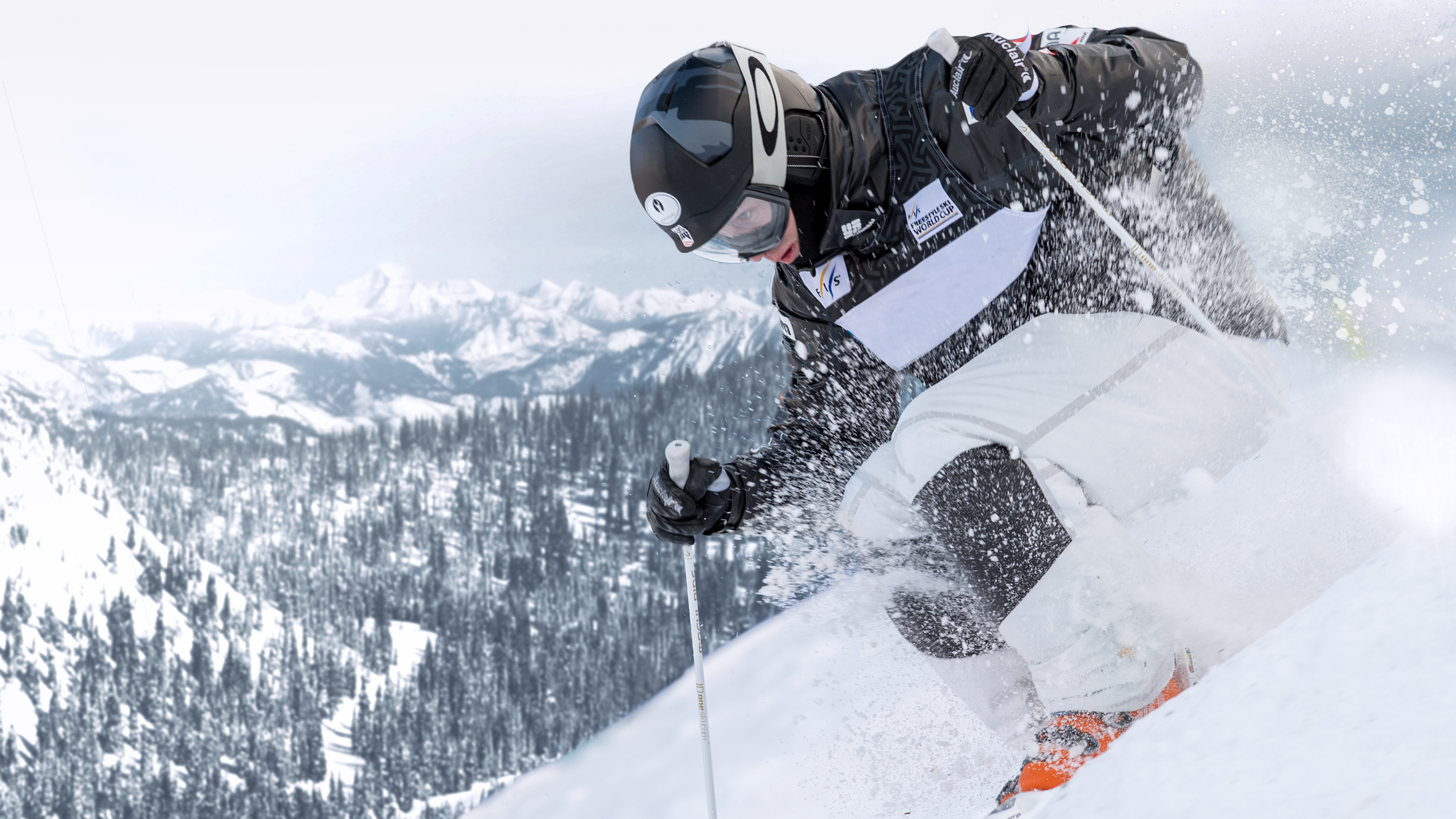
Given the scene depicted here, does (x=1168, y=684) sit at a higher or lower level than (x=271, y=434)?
lower

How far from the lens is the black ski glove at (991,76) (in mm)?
2559

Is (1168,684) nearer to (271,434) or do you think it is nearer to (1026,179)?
(1026,179)

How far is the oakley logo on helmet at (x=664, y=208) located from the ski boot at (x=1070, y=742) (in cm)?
199

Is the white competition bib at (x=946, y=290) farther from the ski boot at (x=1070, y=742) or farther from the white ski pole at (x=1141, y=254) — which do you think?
the ski boot at (x=1070, y=742)

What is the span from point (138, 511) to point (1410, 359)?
597 ft

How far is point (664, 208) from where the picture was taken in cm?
310

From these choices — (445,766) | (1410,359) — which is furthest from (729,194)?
(445,766)

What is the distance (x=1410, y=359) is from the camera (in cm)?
376

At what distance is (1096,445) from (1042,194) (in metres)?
0.83

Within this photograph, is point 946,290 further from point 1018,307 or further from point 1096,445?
point 1096,445

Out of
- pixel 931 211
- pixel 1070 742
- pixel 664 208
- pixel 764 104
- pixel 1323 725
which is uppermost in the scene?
pixel 764 104

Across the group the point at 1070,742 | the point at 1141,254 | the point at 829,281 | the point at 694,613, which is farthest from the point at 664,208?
the point at 1070,742

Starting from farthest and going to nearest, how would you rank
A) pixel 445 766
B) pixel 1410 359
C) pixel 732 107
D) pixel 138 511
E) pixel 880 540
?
1. pixel 138 511
2. pixel 445 766
3. pixel 1410 359
4. pixel 880 540
5. pixel 732 107

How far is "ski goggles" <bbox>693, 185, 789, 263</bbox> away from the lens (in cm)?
304
